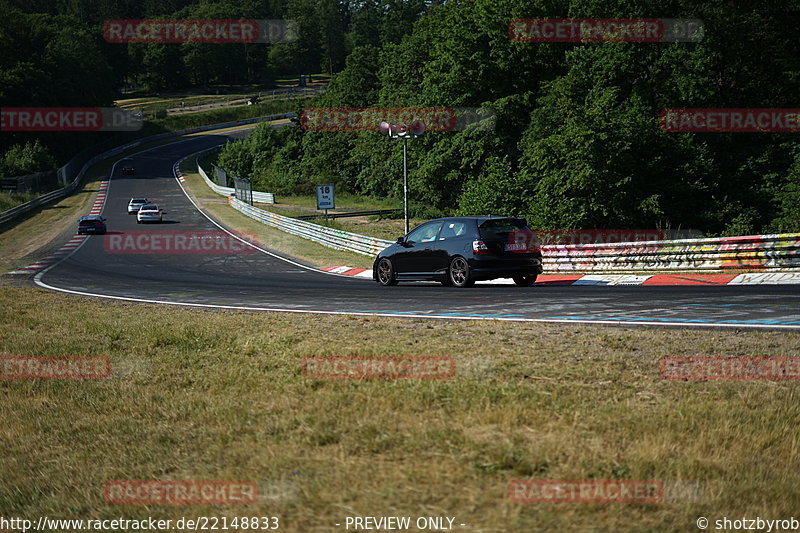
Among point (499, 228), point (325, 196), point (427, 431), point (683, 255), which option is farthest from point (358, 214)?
point (427, 431)

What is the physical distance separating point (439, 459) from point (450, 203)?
42.1m

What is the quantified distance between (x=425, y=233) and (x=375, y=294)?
2.62 metres

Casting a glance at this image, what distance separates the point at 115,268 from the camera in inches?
1066

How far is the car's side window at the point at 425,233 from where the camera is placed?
16.9 meters

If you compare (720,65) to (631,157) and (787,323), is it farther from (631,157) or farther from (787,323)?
(787,323)

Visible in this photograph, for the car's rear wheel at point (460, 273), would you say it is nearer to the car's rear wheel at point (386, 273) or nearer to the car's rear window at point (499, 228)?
the car's rear window at point (499, 228)

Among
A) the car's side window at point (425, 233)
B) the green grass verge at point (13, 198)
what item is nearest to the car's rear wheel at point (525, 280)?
the car's side window at point (425, 233)

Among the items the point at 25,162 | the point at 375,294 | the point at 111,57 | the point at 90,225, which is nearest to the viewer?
the point at 375,294

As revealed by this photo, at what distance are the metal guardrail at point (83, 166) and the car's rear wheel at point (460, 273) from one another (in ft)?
132

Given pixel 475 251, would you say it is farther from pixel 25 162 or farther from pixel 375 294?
pixel 25 162

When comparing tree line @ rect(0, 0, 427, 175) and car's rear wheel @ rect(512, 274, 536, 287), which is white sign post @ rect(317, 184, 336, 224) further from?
tree line @ rect(0, 0, 427, 175)

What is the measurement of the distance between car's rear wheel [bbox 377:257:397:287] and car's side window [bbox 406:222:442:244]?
1011mm

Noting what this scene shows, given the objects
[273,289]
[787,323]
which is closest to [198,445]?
[787,323]

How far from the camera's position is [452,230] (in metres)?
16.3
